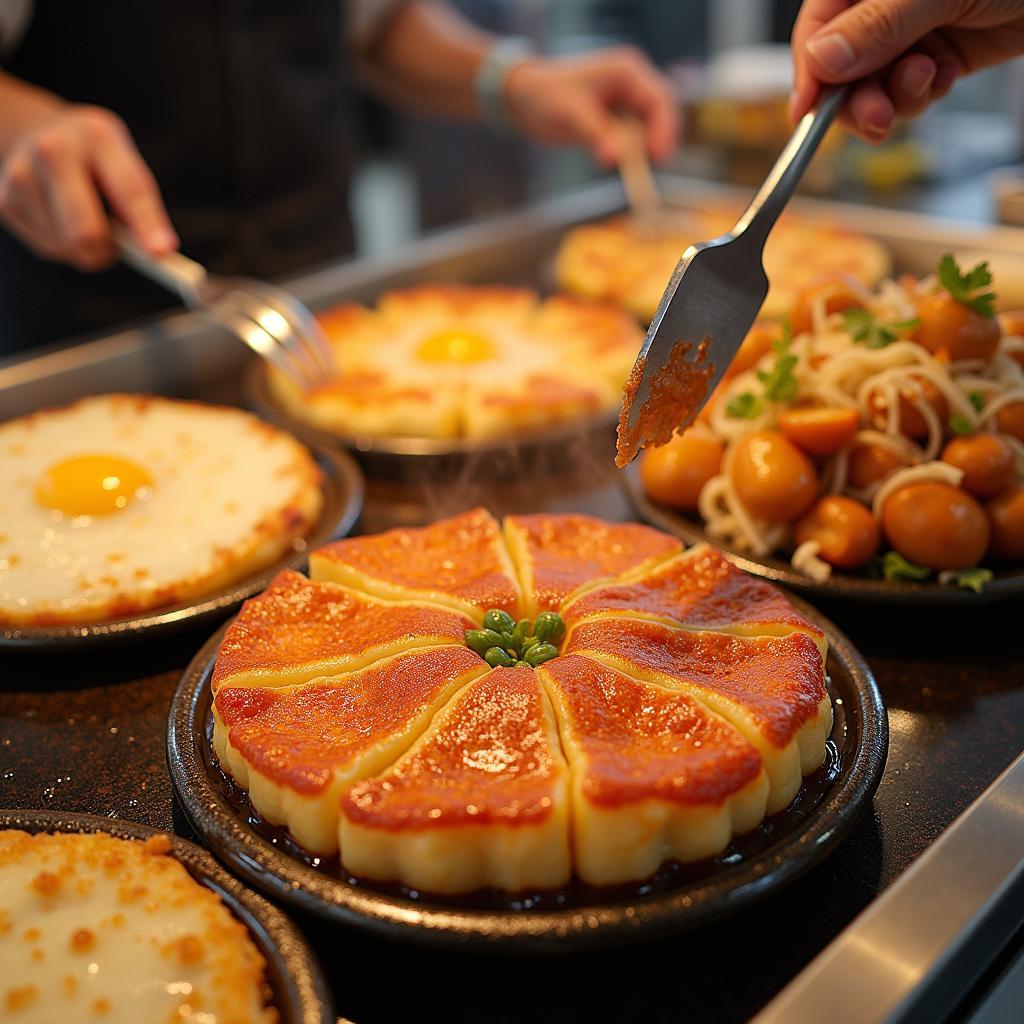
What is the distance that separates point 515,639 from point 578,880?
0.50 meters

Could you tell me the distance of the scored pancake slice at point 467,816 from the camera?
5.12 ft

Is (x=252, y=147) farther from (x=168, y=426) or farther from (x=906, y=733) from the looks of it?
(x=906, y=733)

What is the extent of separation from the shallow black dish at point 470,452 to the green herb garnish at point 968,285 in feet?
3.56

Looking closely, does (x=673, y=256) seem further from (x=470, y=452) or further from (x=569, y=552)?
(x=569, y=552)

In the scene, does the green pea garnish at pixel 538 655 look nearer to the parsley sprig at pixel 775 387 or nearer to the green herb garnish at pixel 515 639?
the green herb garnish at pixel 515 639

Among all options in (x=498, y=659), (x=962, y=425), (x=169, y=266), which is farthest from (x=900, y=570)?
(x=169, y=266)

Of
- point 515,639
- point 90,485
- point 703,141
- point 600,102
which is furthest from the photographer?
point 703,141

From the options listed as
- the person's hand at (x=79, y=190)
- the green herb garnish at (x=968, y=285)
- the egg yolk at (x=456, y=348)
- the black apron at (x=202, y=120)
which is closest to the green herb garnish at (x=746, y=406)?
the green herb garnish at (x=968, y=285)

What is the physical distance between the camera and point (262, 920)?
1.54m

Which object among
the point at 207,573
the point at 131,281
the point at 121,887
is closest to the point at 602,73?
the point at 131,281

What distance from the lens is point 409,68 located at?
5.36 metres

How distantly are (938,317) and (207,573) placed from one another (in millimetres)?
1783

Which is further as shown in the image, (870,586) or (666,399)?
(870,586)

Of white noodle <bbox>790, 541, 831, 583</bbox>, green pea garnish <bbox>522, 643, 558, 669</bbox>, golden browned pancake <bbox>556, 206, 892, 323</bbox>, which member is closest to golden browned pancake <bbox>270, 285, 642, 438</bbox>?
golden browned pancake <bbox>556, 206, 892, 323</bbox>
